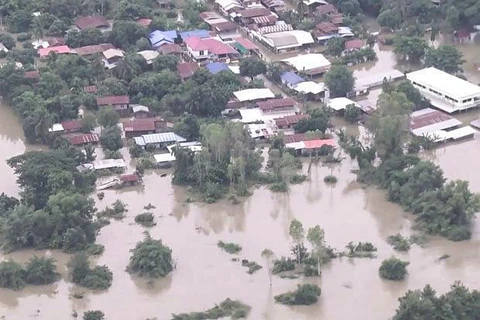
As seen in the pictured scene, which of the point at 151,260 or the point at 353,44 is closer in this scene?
the point at 151,260

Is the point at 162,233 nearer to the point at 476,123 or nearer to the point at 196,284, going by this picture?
the point at 196,284

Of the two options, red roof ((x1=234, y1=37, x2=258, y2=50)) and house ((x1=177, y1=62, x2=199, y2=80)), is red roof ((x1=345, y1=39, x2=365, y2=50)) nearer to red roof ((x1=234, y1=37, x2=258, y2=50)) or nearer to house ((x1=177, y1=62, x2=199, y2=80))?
red roof ((x1=234, y1=37, x2=258, y2=50))

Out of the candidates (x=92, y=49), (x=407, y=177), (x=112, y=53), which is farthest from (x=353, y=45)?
(x=407, y=177)

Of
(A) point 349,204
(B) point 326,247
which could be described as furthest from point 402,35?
(B) point 326,247

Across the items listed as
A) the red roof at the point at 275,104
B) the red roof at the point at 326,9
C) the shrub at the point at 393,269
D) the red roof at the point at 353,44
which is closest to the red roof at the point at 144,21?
the red roof at the point at 326,9

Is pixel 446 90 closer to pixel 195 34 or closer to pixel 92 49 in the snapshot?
pixel 195 34

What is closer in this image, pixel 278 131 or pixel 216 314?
pixel 216 314

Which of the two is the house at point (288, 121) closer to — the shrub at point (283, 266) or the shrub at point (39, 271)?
the shrub at point (283, 266)
